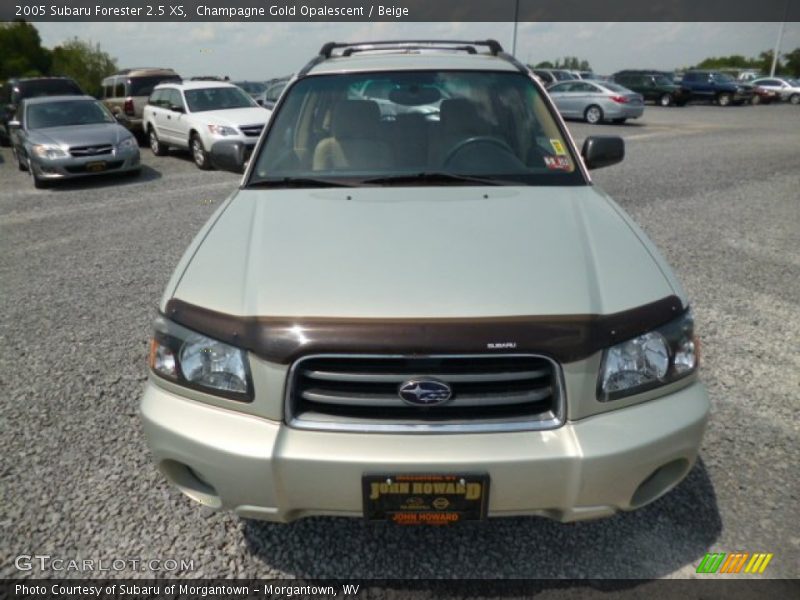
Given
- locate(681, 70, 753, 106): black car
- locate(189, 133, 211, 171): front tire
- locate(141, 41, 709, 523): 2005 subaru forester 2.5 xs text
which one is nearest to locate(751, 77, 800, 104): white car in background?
locate(681, 70, 753, 106): black car

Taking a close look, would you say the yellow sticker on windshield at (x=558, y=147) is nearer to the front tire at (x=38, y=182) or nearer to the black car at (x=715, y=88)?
the front tire at (x=38, y=182)

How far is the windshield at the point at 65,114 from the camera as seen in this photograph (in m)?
10.6

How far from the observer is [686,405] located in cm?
198

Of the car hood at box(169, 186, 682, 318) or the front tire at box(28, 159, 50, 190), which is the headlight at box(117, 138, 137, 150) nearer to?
the front tire at box(28, 159, 50, 190)

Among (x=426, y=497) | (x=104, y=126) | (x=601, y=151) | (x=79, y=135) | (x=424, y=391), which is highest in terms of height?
(x=601, y=151)

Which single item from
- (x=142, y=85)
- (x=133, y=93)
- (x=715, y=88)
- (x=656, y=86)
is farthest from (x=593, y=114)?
(x=715, y=88)

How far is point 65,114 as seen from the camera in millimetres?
10789

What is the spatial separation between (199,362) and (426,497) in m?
0.89

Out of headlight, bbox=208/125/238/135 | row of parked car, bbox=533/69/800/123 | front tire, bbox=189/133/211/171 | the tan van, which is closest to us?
headlight, bbox=208/125/238/135

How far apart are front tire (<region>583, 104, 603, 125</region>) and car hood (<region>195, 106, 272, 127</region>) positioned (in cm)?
1238

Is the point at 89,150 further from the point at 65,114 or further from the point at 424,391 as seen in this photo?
the point at 424,391

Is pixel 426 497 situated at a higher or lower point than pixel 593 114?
lower

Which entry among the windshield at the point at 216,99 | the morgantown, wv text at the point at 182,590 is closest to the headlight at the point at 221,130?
the windshield at the point at 216,99

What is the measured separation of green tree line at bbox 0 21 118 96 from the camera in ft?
105
